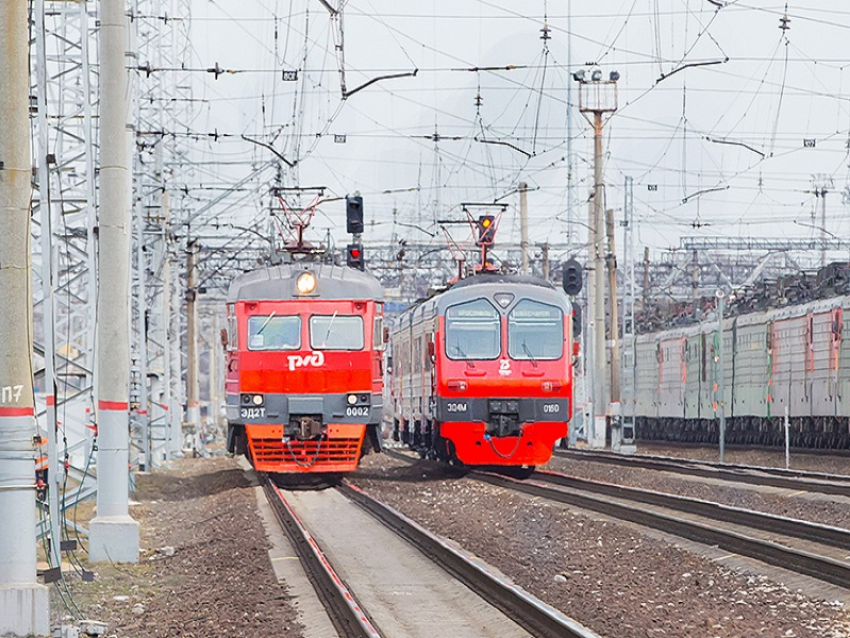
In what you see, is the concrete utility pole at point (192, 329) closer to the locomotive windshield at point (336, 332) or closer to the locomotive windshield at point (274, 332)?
the locomotive windshield at point (274, 332)

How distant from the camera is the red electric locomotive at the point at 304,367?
2331 cm

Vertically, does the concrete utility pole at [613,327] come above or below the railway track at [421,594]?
above

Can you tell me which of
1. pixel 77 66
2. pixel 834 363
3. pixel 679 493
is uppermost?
pixel 77 66

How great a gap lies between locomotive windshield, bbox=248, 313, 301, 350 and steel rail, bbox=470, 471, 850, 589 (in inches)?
182

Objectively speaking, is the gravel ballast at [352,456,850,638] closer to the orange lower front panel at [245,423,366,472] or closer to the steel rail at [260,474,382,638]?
the steel rail at [260,474,382,638]

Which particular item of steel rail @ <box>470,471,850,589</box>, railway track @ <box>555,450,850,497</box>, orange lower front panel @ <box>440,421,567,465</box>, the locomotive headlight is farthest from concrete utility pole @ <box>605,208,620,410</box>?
the locomotive headlight

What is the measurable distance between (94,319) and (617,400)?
21.5 meters

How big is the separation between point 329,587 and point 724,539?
4.91m

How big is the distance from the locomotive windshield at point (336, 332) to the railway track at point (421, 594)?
574cm

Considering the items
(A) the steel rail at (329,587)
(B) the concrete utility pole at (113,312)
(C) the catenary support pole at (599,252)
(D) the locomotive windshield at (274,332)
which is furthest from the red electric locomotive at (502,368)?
(C) the catenary support pole at (599,252)

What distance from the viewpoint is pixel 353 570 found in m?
14.3

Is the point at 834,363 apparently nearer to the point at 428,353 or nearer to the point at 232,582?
the point at 428,353

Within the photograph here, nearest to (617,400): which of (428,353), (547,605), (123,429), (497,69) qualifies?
(428,353)

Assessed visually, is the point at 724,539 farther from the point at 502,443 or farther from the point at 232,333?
the point at 232,333
